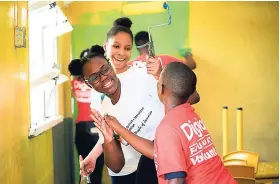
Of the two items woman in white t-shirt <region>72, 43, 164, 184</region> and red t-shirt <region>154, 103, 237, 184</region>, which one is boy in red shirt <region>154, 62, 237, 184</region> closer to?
red t-shirt <region>154, 103, 237, 184</region>

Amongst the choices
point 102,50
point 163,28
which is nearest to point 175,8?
point 163,28

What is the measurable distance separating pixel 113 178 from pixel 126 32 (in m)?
0.78

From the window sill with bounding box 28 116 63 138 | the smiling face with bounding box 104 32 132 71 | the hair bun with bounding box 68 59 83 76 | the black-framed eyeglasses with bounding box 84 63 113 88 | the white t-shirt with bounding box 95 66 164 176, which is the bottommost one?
the window sill with bounding box 28 116 63 138

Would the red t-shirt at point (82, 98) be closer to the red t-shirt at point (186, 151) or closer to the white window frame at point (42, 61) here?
the white window frame at point (42, 61)

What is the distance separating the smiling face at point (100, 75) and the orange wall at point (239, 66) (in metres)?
2.22

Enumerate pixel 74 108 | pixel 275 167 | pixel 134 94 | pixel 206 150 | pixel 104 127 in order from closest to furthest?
pixel 206 150, pixel 104 127, pixel 134 94, pixel 275 167, pixel 74 108

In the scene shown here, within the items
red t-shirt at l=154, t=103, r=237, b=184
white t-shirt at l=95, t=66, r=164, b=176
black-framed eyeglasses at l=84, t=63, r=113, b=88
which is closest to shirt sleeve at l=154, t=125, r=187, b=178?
red t-shirt at l=154, t=103, r=237, b=184

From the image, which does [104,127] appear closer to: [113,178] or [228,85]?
[113,178]

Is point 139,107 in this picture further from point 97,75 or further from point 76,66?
point 76,66

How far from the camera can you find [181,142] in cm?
171

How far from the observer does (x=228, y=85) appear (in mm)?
→ 4445

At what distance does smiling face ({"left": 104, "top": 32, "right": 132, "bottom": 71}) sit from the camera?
8.05ft

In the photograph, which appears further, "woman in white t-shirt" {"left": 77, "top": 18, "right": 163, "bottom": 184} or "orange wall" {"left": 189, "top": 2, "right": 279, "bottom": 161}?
"orange wall" {"left": 189, "top": 2, "right": 279, "bottom": 161}

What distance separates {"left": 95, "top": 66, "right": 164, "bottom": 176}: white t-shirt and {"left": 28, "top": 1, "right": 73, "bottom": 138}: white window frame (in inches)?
→ 20.5
